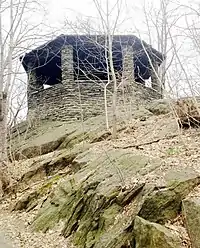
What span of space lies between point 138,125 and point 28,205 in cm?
472

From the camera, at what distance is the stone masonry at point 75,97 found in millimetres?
16391

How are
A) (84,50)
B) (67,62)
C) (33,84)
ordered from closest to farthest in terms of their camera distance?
(67,62) → (84,50) → (33,84)

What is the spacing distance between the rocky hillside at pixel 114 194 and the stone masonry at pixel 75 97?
12.9ft

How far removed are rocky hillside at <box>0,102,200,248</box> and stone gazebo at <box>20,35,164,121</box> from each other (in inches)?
166

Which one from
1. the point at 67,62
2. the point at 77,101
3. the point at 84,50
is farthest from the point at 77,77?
the point at 84,50

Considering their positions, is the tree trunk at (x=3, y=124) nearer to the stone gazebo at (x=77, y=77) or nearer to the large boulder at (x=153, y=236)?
the stone gazebo at (x=77, y=77)

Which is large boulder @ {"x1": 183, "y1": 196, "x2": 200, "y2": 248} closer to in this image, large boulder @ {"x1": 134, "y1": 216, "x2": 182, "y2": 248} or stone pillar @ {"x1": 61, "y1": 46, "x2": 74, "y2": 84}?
large boulder @ {"x1": 134, "y1": 216, "x2": 182, "y2": 248}

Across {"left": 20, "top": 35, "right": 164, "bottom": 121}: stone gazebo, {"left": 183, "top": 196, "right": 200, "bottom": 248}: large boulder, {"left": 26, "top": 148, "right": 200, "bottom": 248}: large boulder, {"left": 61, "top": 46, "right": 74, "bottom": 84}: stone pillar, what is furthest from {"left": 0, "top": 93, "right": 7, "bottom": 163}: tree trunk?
{"left": 183, "top": 196, "right": 200, "bottom": 248}: large boulder

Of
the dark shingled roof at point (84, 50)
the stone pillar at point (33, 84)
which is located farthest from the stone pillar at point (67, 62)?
the stone pillar at point (33, 84)

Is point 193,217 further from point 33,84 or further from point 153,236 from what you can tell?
point 33,84

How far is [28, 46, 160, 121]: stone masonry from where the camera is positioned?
1639cm

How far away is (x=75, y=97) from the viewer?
658 inches

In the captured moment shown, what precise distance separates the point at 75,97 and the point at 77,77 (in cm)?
115

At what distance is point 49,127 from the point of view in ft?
51.5
